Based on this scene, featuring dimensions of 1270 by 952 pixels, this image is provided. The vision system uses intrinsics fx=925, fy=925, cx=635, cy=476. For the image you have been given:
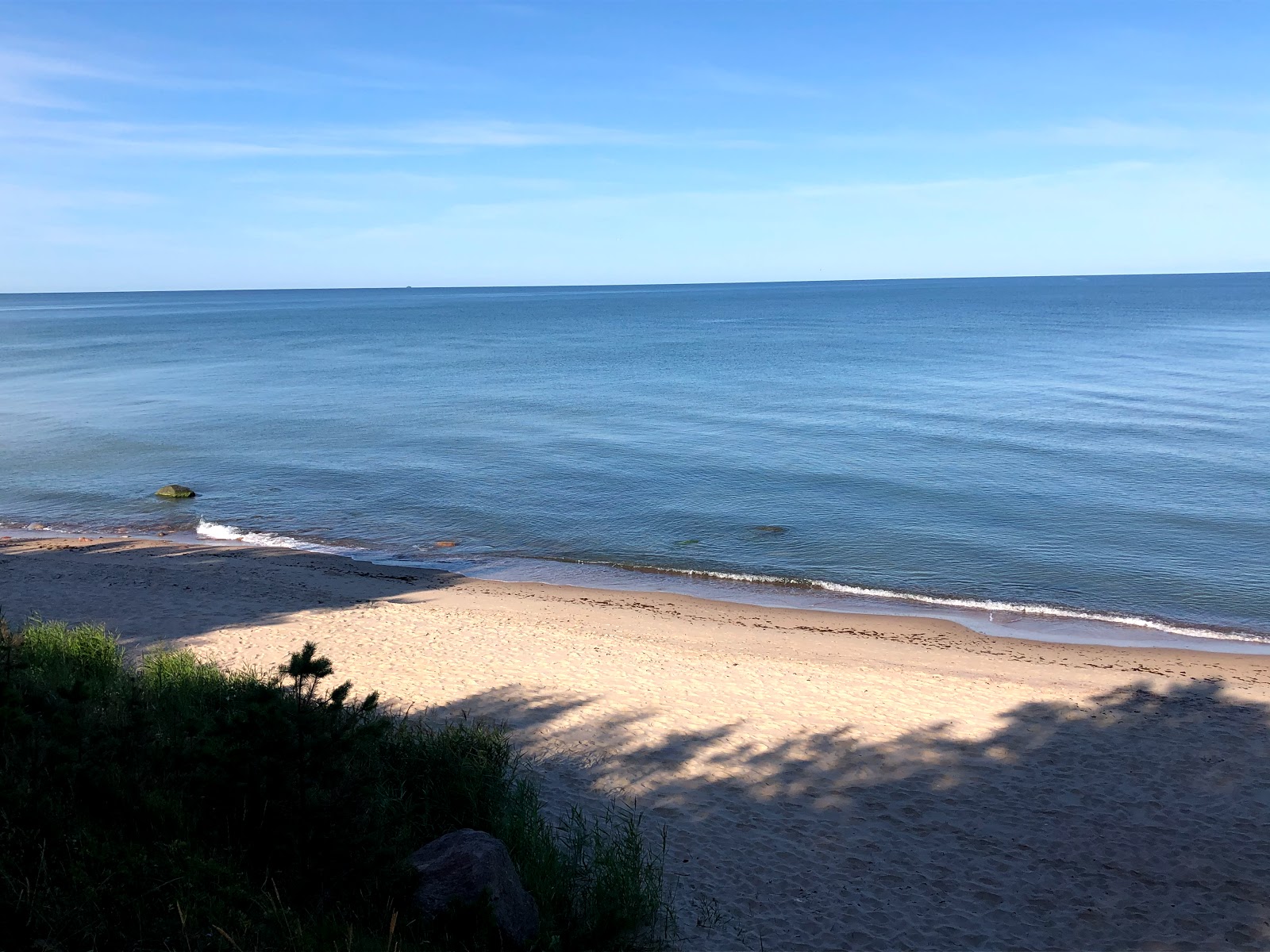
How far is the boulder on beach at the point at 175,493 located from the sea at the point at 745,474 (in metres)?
0.32

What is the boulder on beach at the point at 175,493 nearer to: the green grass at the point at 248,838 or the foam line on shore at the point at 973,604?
the foam line on shore at the point at 973,604

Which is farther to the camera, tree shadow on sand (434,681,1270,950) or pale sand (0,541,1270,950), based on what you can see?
pale sand (0,541,1270,950)

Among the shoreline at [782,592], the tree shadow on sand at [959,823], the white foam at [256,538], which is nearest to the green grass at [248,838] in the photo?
the tree shadow on sand at [959,823]

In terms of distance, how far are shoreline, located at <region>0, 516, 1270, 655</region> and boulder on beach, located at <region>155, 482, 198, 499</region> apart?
3.48 metres

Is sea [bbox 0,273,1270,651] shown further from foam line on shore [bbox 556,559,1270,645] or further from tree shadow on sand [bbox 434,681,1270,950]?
tree shadow on sand [bbox 434,681,1270,950]

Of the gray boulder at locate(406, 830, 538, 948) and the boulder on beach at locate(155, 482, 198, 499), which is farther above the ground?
the gray boulder at locate(406, 830, 538, 948)

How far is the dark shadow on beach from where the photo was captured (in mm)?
17062

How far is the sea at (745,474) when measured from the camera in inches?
882

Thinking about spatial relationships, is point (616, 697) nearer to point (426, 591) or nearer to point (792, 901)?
point (792, 901)

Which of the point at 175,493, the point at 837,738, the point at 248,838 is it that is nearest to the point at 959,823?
the point at 837,738

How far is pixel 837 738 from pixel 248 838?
8.14 meters

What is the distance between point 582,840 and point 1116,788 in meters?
6.70

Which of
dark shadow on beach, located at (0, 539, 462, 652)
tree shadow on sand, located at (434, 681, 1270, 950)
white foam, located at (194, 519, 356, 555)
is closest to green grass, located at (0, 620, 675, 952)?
tree shadow on sand, located at (434, 681, 1270, 950)

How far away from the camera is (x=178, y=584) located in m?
20.2
